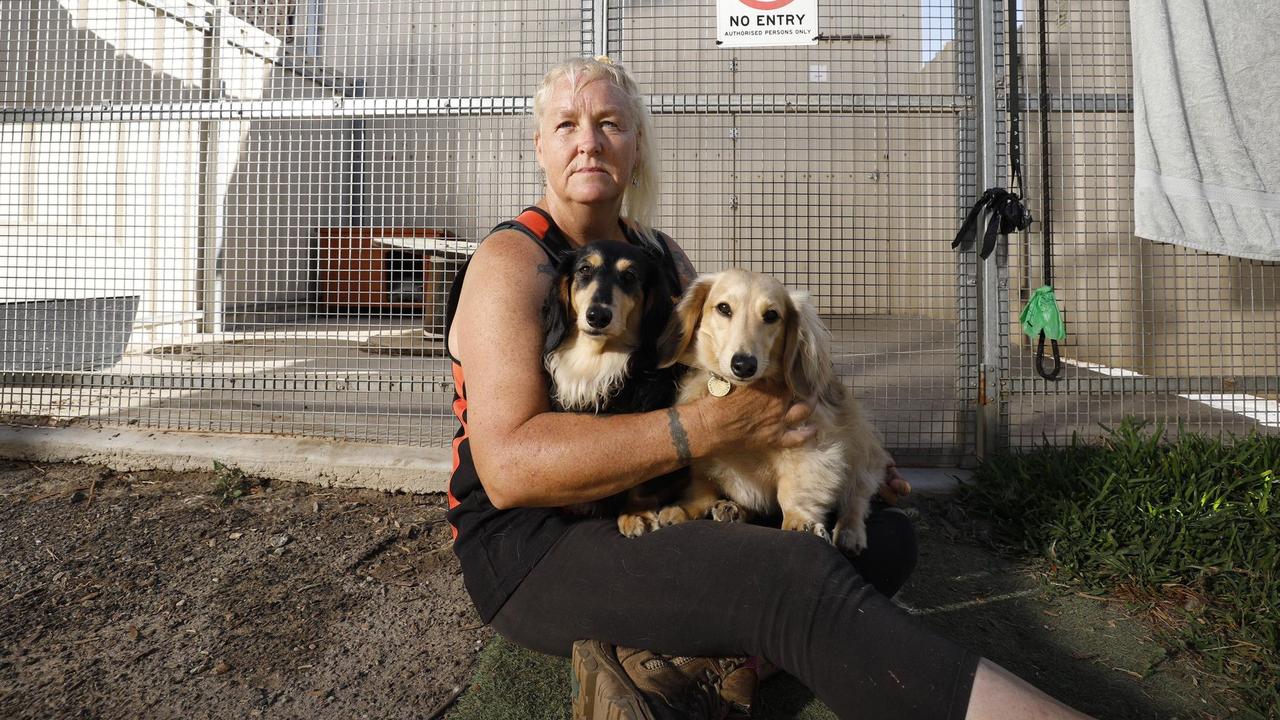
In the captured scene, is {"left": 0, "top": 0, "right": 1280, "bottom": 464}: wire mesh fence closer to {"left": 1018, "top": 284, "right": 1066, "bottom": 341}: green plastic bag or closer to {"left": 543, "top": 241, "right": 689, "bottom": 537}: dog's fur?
{"left": 1018, "top": 284, "right": 1066, "bottom": 341}: green plastic bag

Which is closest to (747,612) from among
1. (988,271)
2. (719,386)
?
(719,386)

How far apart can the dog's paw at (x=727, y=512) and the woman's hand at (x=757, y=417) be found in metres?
0.16

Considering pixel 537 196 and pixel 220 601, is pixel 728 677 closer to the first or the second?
pixel 220 601

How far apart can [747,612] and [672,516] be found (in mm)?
364

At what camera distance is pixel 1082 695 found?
179 centimetres

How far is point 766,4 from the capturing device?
2.91 meters

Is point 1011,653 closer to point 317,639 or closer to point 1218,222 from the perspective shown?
point 317,639

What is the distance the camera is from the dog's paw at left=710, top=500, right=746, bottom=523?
5.45ft

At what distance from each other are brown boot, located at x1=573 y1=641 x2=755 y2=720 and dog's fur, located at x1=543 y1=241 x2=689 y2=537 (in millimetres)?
252

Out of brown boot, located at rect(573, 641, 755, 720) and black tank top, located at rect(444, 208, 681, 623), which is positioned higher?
black tank top, located at rect(444, 208, 681, 623)

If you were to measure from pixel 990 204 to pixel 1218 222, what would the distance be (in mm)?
976

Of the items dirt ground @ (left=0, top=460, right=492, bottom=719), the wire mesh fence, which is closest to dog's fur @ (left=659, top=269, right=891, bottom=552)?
dirt ground @ (left=0, top=460, right=492, bottom=719)

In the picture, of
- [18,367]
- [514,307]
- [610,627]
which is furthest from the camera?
[18,367]

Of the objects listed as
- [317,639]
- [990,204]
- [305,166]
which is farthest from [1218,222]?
[305,166]
